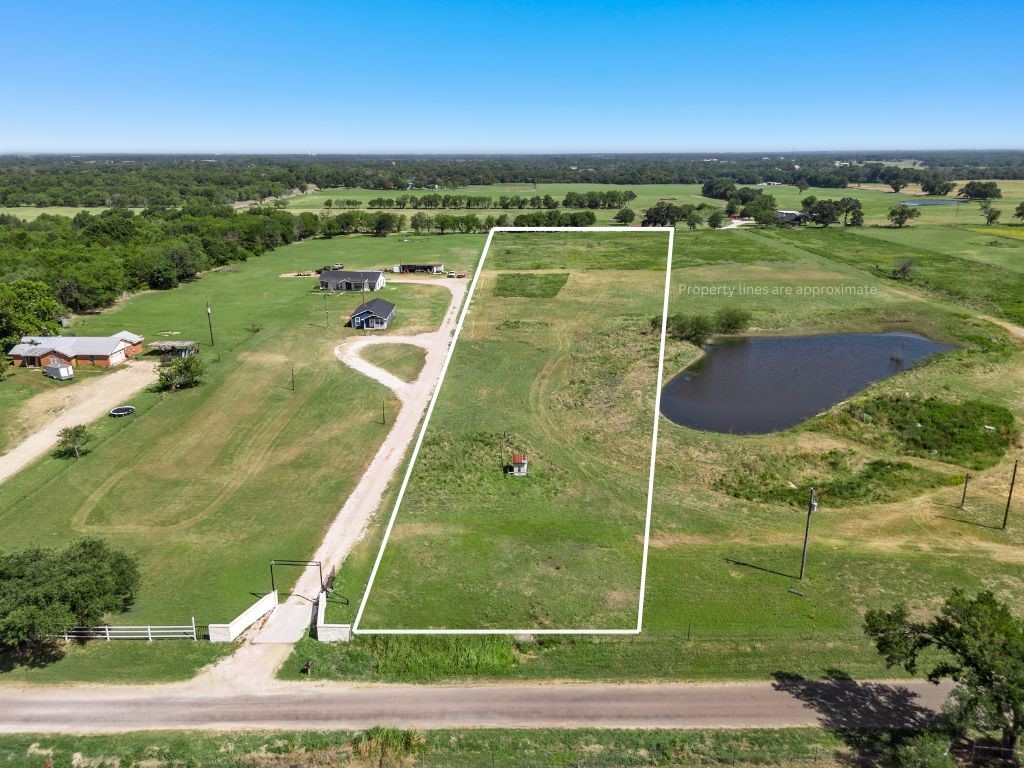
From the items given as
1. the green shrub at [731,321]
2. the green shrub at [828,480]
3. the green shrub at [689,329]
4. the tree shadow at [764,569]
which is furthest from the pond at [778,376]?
the tree shadow at [764,569]

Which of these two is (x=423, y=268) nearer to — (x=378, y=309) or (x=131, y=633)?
(x=378, y=309)

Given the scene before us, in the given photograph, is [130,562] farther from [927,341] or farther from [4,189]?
[4,189]

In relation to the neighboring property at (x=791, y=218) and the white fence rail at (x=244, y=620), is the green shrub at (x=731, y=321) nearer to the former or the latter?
the white fence rail at (x=244, y=620)

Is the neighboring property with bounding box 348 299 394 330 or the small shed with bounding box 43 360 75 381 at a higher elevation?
the neighboring property with bounding box 348 299 394 330

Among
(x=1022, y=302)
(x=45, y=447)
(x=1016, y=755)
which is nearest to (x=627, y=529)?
(x=1016, y=755)

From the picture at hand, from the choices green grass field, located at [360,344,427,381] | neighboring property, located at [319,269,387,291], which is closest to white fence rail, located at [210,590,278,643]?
green grass field, located at [360,344,427,381]

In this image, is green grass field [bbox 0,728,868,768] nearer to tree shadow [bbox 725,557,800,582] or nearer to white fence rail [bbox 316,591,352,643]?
white fence rail [bbox 316,591,352,643]
